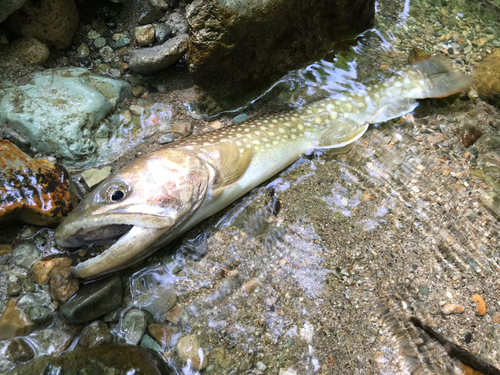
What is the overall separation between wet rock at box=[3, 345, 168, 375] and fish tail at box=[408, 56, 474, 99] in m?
4.06

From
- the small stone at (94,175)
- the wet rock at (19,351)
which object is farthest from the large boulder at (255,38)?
the wet rock at (19,351)

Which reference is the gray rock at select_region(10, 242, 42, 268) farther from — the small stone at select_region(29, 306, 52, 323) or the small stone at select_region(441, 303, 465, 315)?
the small stone at select_region(441, 303, 465, 315)

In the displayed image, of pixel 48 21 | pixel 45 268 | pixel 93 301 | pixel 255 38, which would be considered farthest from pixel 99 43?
pixel 93 301

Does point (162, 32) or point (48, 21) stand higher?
Answer: point (48, 21)

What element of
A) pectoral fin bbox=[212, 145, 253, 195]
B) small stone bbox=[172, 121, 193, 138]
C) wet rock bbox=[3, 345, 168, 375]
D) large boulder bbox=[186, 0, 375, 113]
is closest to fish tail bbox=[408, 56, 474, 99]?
large boulder bbox=[186, 0, 375, 113]

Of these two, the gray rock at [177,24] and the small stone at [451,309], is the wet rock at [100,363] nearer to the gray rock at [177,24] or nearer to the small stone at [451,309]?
the small stone at [451,309]

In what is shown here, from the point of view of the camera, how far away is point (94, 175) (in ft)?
11.4

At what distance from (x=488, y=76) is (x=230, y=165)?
3.71 meters

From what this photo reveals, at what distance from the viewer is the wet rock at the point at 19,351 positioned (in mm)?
2607

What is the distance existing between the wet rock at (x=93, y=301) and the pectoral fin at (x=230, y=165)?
1201 millimetres

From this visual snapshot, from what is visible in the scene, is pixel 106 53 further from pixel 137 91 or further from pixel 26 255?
pixel 26 255

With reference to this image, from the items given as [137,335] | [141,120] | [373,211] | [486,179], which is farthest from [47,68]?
[486,179]

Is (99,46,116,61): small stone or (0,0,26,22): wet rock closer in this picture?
(0,0,26,22): wet rock

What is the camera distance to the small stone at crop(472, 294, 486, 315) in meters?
3.05
